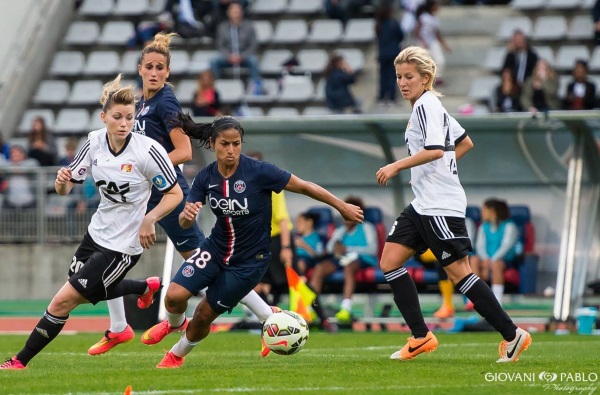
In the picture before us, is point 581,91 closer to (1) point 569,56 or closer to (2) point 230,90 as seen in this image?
(1) point 569,56

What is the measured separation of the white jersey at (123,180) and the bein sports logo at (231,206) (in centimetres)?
34

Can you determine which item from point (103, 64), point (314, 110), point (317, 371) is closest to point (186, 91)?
point (103, 64)

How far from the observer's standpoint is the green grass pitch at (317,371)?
6.86 m

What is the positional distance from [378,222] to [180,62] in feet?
32.8

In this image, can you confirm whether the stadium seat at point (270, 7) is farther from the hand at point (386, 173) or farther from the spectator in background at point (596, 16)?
the hand at point (386, 173)

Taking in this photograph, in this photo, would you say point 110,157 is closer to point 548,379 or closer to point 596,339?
point 548,379

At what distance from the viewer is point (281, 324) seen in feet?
28.3

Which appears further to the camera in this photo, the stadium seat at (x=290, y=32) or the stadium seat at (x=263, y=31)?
the stadium seat at (x=263, y=31)

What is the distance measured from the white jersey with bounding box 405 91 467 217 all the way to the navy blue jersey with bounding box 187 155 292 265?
0.95 metres

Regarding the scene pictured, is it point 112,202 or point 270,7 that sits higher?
point 270,7

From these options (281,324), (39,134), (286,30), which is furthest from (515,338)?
(286,30)

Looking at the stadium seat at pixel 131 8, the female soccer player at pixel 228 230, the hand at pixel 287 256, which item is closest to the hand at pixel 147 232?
the female soccer player at pixel 228 230

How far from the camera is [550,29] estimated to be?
22.3 metres

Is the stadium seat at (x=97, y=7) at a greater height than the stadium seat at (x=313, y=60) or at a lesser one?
greater
